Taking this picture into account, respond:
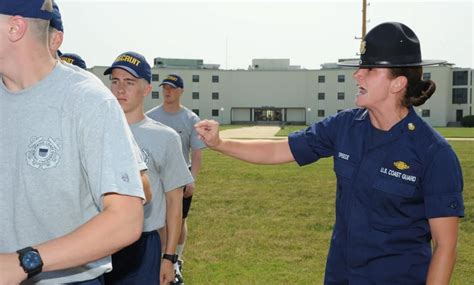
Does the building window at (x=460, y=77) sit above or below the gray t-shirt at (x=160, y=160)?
above

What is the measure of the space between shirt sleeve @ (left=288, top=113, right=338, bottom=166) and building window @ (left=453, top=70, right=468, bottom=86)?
92430mm

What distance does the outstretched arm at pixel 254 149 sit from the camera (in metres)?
3.81

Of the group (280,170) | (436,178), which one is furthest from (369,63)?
(280,170)

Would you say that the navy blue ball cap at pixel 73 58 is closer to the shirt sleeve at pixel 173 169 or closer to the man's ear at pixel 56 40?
the shirt sleeve at pixel 173 169

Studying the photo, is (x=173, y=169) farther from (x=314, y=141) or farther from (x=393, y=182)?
(x=393, y=182)

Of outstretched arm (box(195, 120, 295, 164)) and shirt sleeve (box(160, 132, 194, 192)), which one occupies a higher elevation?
outstretched arm (box(195, 120, 295, 164))

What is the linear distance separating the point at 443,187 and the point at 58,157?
1.86 metres

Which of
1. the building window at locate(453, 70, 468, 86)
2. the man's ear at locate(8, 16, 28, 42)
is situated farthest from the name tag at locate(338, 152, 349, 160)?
the building window at locate(453, 70, 468, 86)

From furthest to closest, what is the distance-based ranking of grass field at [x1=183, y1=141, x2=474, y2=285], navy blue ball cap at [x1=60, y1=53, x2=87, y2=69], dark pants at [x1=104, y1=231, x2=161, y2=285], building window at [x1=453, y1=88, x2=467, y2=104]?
building window at [x1=453, y1=88, x2=467, y2=104], grass field at [x1=183, y1=141, x2=474, y2=285], navy blue ball cap at [x1=60, y1=53, x2=87, y2=69], dark pants at [x1=104, y1=231, x2=161, y2=285]

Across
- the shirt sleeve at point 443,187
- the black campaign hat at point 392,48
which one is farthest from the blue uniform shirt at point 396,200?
the black campaign hat at point 392,48

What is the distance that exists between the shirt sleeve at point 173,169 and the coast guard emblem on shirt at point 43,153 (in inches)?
96.1

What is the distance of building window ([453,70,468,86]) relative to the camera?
89562 millimetres

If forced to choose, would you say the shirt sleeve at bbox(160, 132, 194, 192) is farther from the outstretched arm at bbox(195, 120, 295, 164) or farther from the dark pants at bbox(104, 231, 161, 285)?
the outstretched arm at bbox(195, 120, 295, 164)

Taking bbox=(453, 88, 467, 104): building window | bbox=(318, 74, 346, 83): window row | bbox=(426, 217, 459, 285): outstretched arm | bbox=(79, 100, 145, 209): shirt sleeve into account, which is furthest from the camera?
bbox=(318, 74, 346, 83): window row
